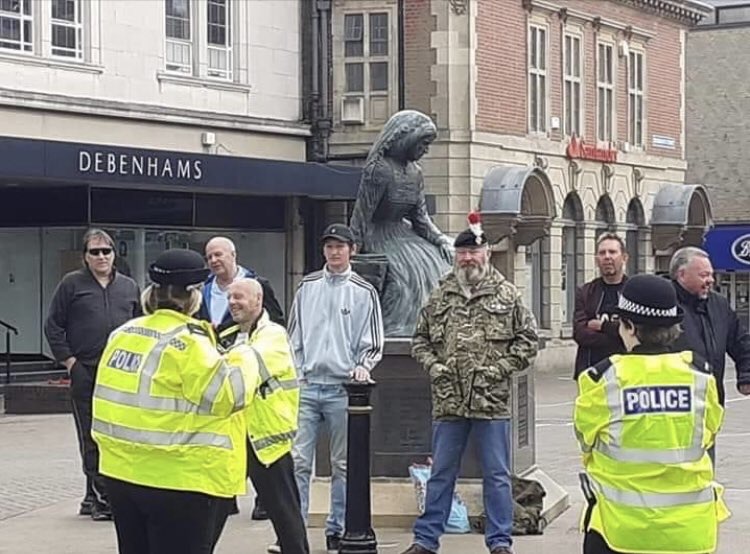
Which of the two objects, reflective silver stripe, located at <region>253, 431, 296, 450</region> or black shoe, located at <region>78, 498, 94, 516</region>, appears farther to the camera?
black shoe, located at <region>78, 498, 94, 516</region>

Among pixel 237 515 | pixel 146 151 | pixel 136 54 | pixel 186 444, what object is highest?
pixel 136 54

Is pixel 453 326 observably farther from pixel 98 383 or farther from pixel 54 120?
pixel 54 120

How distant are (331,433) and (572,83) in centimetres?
2355

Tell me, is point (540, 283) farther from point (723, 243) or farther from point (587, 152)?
point (723, 243)

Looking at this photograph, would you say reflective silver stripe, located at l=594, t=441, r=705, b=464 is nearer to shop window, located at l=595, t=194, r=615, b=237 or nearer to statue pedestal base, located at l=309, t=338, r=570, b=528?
statue pedestal base, located at l=309, t=338, r=570, b=528

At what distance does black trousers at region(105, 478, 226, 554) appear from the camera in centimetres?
643

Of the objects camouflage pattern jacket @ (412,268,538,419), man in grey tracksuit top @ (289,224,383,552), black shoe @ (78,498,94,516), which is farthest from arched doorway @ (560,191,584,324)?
camouflage pattern jacket @ (412,268,538,419)

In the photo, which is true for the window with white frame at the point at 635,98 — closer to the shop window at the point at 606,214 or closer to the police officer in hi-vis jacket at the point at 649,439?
the shop window at the point at 606,214

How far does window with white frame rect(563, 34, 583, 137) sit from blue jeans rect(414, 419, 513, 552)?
77.1 ft

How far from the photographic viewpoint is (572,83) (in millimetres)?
32594

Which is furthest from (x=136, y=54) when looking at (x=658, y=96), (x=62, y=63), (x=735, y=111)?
(x=735, y=111)

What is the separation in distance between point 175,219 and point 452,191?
507cm

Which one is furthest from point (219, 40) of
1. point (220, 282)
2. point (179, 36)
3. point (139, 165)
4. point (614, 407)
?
point (614, 407)

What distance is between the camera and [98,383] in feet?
21.8
